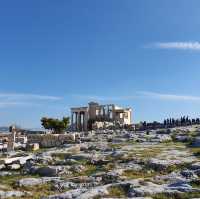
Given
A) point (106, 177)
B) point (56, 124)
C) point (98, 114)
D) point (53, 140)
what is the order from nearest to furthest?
1. point (106, 177)
2. point (53, 140)
3. point (56, 124)
4. point (98, 114)

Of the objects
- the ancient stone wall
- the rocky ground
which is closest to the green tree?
the ancient stone wall

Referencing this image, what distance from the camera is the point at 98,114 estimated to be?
4158 inches

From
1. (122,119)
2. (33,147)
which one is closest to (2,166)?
(33,147)

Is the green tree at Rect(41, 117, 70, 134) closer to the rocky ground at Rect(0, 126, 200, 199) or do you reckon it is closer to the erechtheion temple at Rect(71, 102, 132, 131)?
the erechtheion temple at Rect(71, 102, 132, 131)

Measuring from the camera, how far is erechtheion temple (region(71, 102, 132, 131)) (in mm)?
103875

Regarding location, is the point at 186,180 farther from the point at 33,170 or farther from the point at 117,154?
the point at 117,154

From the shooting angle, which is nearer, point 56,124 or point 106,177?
point 106,177

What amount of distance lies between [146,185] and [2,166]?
525 inches

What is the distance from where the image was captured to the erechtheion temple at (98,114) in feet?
341

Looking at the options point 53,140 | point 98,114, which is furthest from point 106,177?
point 98,114

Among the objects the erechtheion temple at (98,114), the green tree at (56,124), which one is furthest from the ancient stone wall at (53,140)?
the erechtheion temple at (98,114)

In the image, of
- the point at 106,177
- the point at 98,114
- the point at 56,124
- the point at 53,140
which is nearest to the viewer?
the point at 106,177

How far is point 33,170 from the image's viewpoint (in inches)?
1016

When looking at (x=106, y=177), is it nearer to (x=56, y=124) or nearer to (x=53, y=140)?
(x=53, y=140)
